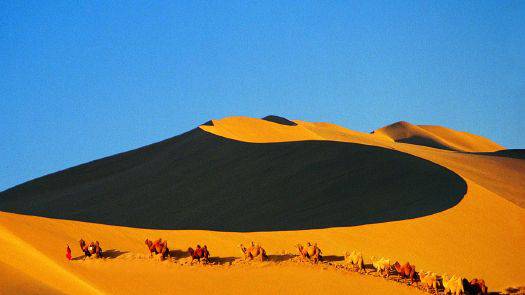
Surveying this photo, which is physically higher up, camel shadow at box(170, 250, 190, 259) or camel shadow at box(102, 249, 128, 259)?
camel shadow at box(102, 249, 128, 259)

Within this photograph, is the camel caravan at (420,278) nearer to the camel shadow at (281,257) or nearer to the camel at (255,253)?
the camel shadow at (281,257)

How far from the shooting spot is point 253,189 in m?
43.2

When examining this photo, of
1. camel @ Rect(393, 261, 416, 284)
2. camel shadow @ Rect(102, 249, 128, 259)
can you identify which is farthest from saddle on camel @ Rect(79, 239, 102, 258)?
camel @ Rect(393, 261, 416, 284)

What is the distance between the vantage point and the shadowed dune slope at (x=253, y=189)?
36594 millimetres

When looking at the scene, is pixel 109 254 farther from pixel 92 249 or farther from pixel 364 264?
pixel 364 264

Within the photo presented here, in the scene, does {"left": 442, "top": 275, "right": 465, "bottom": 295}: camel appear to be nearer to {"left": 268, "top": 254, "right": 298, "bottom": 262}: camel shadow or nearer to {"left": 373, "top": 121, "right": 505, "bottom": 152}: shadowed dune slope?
{"left": 268, "top": 254, "right": 298, "bottom": 262}: camel shadow

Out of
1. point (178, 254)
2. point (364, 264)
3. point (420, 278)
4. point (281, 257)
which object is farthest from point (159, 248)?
point (420, 278)

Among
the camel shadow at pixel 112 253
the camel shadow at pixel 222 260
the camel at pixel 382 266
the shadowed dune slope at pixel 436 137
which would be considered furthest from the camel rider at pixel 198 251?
the shadowed dune slope at pixel 436 137

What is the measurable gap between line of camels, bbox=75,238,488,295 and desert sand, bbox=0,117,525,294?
0.37 m

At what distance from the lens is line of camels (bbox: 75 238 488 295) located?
80.5 feet

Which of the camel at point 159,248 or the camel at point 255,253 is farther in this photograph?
the camel at point 159,248

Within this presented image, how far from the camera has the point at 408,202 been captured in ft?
120

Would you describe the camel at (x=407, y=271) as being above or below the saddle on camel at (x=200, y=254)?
below

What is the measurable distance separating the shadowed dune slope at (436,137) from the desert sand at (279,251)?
5622 cm
